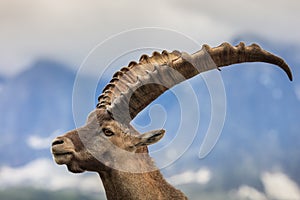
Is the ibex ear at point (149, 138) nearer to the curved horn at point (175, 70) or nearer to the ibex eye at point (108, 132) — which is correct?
the ibex eye at point (108, 132)

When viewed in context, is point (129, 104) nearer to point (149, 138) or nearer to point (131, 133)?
point (131, 133)

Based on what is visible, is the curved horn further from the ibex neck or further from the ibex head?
the ibex neck

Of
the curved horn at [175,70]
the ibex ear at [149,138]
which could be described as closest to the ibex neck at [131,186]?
the ibex ear at [149,138]

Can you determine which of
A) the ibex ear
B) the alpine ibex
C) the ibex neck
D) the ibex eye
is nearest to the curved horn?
the alpine ibex

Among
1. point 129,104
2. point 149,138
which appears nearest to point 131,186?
point 149,138

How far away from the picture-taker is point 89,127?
Result: 421 inches

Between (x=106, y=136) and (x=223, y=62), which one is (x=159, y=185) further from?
(x=223, y=62)

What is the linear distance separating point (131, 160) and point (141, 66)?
2.32 meters

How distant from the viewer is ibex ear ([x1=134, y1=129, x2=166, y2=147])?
34.0ft

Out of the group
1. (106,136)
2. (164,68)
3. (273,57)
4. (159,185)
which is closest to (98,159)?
(106,136)

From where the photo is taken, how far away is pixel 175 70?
11.4 metres

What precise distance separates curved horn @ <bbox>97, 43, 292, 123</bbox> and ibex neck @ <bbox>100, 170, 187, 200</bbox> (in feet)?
3.51

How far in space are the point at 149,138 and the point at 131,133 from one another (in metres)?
0.46

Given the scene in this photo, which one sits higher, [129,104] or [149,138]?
[129,104]
